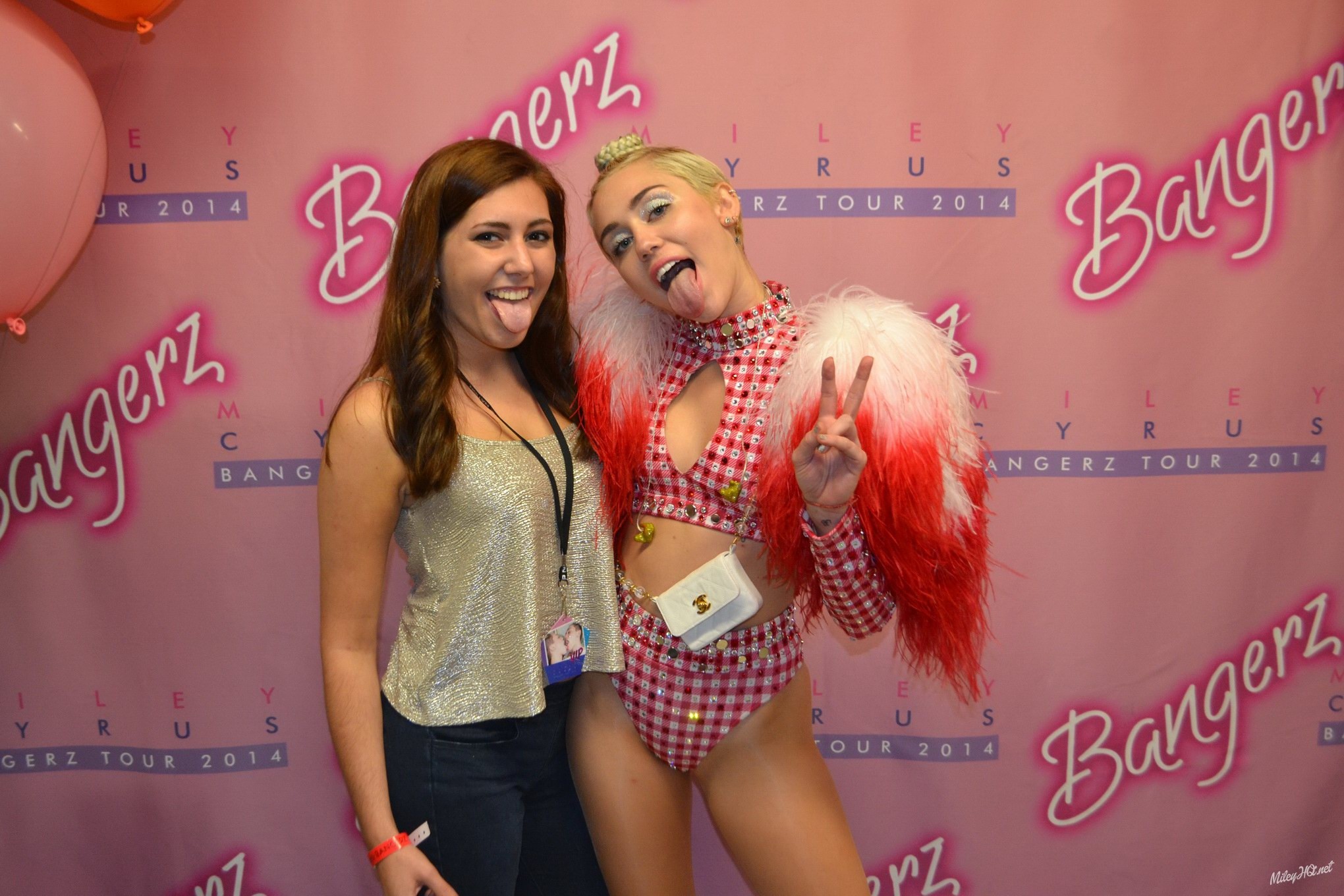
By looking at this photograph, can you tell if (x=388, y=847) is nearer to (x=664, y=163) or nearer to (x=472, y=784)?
(x=472, y=784)

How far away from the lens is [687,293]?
66.7 inches

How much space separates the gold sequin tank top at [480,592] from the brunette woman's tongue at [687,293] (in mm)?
384

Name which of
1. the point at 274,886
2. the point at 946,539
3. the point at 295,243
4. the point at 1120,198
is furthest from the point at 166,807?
the point at 1120,198

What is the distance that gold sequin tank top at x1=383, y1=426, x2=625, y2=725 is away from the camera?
1.64 m

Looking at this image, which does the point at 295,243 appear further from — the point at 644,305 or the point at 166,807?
the point at 166,807

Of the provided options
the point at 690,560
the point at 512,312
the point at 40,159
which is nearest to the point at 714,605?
the point at 690,560

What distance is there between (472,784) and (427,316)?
80 cm

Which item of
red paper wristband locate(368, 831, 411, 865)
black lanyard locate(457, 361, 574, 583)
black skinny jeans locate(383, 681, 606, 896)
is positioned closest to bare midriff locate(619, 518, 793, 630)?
black lanyard locate(457, 361, 574, 583)

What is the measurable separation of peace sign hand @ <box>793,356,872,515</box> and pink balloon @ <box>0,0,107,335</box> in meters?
1.66

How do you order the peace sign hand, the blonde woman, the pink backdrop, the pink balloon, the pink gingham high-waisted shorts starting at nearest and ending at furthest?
1. the peace sign hand
2. the blonde woman
3. the pink gingham high-waisted shorts
4. the pink balloon
5. the pink backdrop

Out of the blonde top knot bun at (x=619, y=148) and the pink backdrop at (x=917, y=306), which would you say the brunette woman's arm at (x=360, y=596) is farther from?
the pink backdrop at (x=917, y=306)

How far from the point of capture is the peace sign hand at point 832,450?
152cm

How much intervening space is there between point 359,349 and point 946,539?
5.25 feet

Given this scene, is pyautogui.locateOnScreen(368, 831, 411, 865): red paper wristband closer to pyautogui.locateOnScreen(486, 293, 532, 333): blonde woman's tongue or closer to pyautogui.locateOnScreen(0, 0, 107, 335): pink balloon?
pyautogui.locateOnScreen(486, 293, 532, 333): blonde woman's tongue
